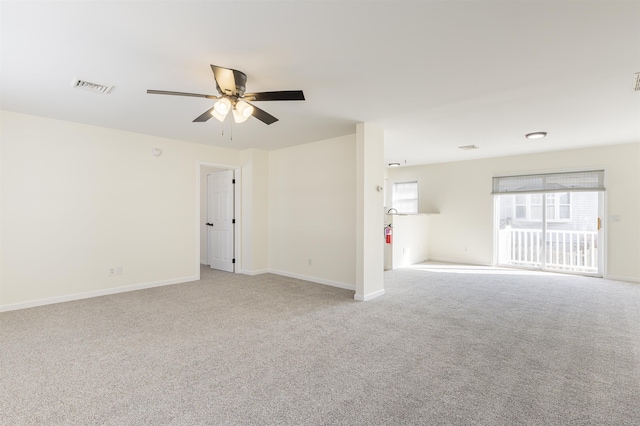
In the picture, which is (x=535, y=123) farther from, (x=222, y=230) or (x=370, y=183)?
(x=222, y=230)

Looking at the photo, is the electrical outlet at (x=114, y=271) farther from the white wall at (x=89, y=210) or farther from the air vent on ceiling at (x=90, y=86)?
the air vent on ceiling at (x=90, y=86)

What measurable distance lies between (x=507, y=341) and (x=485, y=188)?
4928mm

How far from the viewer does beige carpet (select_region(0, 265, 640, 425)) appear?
198 cm

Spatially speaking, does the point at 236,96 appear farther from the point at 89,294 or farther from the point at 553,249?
the point at 553,249

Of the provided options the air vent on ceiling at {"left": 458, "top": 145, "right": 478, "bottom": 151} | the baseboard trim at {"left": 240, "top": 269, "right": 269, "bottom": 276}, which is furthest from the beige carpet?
the air vent on ceiling at {"left": 458, "top": 145, "right": 478, "bottom": 151}

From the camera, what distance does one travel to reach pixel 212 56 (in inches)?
98.6

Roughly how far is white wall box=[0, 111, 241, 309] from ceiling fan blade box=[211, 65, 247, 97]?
3.12 metres

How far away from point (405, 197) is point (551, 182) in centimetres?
332

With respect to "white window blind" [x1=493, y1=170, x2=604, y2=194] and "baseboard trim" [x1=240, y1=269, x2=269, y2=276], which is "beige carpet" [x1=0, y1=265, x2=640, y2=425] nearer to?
"baseboard trim" [x1=240, y1=269, x2=269, y2=276]

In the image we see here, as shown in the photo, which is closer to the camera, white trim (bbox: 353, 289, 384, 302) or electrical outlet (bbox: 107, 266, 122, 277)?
white trim (bbox: 353, 289, 384, 302)

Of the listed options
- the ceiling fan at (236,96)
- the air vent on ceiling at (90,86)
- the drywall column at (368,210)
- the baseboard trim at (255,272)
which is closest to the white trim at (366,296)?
the drywall column at (368,210)

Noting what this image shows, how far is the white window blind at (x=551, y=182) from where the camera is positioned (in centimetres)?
594

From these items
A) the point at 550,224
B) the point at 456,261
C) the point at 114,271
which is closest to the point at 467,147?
the point at 550,224

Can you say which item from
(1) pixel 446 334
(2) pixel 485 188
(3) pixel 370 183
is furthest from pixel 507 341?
(2) pixel 485 188
